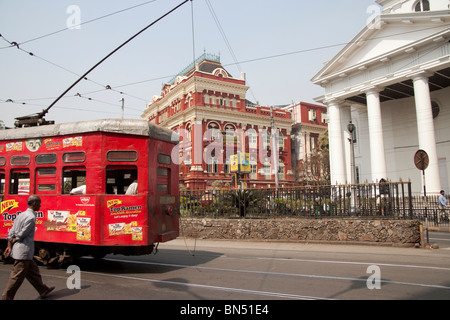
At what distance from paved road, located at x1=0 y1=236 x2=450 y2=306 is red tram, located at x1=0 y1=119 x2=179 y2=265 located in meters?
0.81

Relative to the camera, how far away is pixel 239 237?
13.7 metres

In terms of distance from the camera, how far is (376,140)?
25.7 metres

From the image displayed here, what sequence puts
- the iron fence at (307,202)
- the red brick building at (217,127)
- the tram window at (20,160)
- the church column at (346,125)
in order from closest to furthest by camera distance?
the tram window at (20,160)
the iron fence at (307,202)
the church column at (346,125)
the red brick building at (217,127)

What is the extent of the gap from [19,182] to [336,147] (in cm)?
Result: 2580

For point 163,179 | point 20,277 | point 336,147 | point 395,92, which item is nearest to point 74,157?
point 163,179

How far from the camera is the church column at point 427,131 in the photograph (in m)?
22.3

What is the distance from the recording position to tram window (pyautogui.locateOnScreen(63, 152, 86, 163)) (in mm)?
7453

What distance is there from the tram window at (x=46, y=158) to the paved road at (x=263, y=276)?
2.61 meters

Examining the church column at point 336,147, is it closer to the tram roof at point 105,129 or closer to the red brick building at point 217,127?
the red brick building at point 217,127

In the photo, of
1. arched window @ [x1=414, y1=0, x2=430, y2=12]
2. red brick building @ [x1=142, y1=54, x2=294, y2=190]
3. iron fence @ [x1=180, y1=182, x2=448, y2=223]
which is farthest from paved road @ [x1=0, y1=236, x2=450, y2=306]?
red brick building @ [x1=142, y1=54, x2=294, y2=190]

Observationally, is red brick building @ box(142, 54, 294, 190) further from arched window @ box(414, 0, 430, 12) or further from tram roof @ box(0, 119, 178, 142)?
tram roof @ box(0, 119, 178, 142)

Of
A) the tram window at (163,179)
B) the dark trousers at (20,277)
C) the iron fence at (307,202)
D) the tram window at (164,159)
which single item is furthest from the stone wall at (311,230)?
the dark trousers at (20,277)
